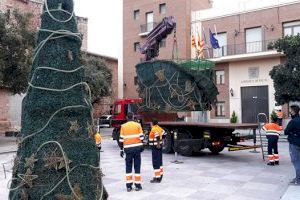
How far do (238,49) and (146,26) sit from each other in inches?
380

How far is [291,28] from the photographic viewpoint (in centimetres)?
2753

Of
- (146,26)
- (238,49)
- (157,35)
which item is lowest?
(157,35)

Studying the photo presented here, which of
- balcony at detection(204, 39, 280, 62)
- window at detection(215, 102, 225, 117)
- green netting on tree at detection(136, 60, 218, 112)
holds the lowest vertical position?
window at detection(215, 102, 225, 117)

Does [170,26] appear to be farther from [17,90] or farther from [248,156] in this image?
[17,90]

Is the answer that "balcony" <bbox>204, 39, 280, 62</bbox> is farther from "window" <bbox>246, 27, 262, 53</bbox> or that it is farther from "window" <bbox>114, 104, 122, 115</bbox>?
"window" <bbox>114, 104, 122, 115</bbox>

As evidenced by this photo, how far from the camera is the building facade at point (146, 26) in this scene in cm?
3309

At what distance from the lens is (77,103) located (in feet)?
14.6

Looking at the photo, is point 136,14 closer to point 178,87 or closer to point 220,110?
point 220,110

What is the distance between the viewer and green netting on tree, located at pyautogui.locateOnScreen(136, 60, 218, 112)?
46.7 feet

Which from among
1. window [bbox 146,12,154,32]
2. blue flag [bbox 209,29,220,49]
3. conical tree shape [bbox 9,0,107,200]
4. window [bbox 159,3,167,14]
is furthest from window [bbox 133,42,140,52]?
conical tree shape [bbox 9,0,107,200]

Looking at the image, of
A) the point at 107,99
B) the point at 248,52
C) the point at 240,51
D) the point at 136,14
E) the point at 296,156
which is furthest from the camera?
the point at 107,99

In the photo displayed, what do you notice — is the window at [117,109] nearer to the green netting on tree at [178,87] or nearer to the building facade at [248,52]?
the green netting on tree at [178,87]

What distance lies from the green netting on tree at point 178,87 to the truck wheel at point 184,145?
2.85 feet

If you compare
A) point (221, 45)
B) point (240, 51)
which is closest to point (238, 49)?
point (240, 51)
